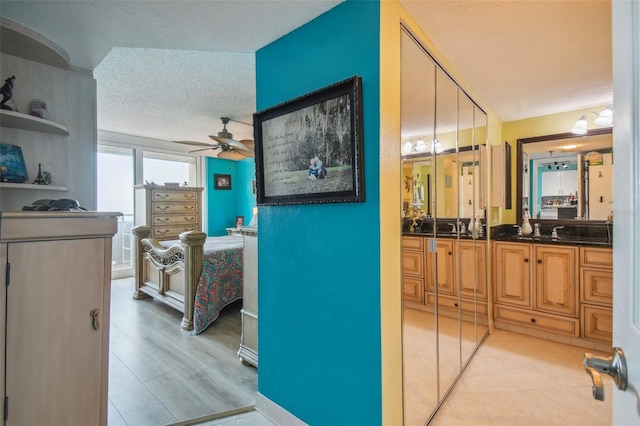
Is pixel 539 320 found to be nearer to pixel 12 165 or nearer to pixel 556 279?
pixel 556 279

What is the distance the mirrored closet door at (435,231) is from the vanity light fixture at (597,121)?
1245 mm

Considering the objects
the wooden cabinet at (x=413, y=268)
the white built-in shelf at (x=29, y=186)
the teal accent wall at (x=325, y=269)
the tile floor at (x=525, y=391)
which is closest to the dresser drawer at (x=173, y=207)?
the white built-in shelf at (x=29, y=186)

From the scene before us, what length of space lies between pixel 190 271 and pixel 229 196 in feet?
12.9

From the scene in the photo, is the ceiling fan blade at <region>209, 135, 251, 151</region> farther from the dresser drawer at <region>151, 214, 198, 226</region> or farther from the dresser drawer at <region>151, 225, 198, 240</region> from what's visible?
the dresser drawer at <region>151, 225, 198, 240</region>

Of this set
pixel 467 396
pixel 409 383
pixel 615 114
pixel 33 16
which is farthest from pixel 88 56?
pixel 467 396

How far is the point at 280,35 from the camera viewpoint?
168cm

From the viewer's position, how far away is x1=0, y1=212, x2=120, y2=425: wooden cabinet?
43.8 inches

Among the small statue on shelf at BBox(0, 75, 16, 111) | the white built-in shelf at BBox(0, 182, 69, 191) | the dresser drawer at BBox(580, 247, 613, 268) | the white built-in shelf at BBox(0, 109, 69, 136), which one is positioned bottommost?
the dresser drawer at BBox(580, 247, 613, 268)

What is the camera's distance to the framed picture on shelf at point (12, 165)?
160 centimetres

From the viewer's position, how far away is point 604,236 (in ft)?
9.21

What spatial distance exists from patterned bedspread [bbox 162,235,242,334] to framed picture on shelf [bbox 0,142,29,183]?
5.75ft

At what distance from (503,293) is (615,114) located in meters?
2.94

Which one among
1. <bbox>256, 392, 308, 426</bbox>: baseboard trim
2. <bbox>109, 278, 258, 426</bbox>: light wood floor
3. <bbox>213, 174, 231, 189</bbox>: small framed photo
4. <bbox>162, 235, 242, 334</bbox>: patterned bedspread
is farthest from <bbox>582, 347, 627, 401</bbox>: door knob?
<bbox>213, 174, 231, 189</bbox>: small framed photo

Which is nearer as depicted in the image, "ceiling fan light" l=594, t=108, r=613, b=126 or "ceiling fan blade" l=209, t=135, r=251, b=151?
"ceiling fan light" l=594, t=108, r=613, b=126
